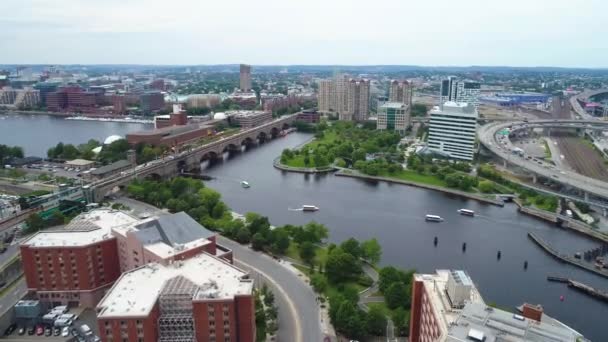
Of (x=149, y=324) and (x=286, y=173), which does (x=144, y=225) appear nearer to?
(x=149, y=324)

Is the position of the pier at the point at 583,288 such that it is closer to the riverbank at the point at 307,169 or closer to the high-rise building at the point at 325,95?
the riverbank at the point at 307,169

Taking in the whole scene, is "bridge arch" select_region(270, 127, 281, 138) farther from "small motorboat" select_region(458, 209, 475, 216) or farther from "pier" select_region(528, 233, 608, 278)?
"pier" select_region(528, 233, 608, 278)

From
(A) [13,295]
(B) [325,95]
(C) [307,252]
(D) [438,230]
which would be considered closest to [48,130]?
(B) [325,95]

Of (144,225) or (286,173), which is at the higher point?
(144,225)

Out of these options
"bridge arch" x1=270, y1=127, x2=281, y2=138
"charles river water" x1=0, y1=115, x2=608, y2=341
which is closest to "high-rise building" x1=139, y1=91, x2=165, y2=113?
"bridge arch" x1=270, y1=127, x2=281, y2=138

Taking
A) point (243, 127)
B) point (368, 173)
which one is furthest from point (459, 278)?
point (243, 127)

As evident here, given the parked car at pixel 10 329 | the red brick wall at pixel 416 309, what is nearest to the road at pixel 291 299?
the red brick wall at pixel 416 309
